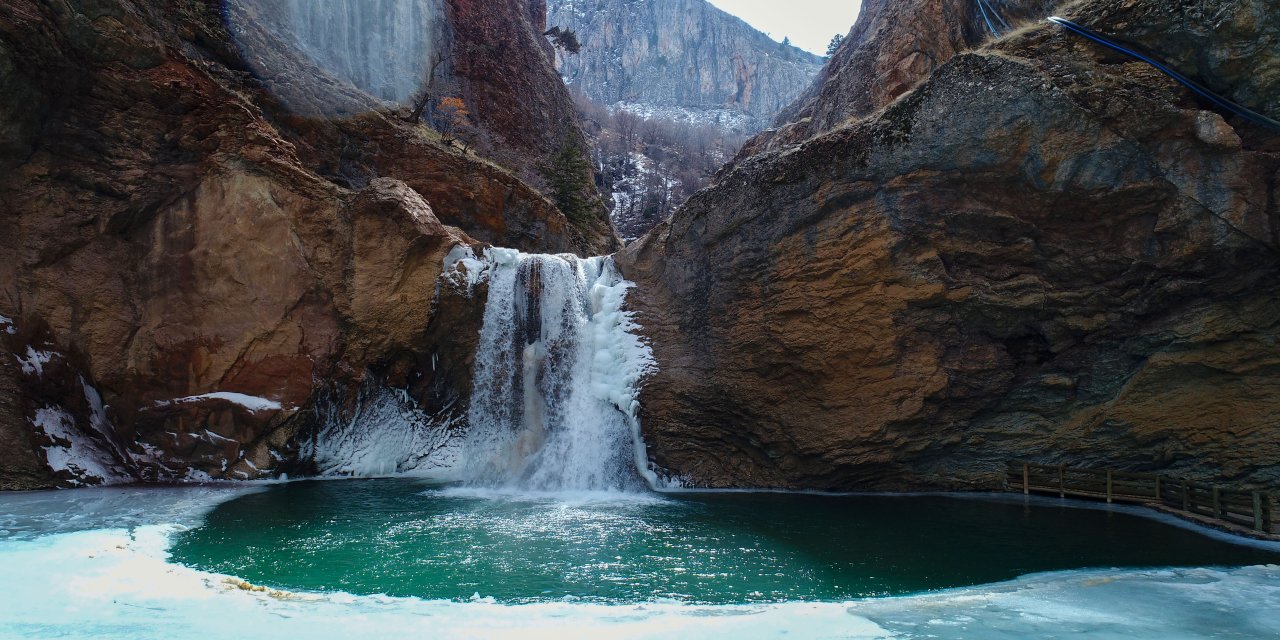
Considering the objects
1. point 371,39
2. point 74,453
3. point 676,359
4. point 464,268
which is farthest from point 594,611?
point 371,39

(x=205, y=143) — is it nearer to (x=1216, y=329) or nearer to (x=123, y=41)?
(x=123, y=41)

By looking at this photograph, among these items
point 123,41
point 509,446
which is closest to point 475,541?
point 509,446

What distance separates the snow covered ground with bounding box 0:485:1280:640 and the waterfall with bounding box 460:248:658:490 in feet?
25.9

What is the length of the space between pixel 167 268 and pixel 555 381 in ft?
26.7

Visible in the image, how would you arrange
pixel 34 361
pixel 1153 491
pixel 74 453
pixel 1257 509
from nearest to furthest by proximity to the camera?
1. pixel 1257 509
2. pixel 1153 491
3. pixel 34 361
4. pixel 74 453

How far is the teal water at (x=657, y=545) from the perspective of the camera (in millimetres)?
7273

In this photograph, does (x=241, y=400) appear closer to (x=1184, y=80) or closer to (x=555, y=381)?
(x=555, y=381)

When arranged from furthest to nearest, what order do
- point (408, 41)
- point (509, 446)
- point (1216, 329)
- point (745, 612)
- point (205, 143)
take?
point (408, 41) < point (509, 446) < point (205, 143) < point (1216, 329) < point (745, 612)

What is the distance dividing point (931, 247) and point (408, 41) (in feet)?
74.7

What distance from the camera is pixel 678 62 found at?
117188 millimetres

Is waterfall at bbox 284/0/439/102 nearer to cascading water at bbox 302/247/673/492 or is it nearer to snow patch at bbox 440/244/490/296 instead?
snow patch at bbox 440/244/490/296

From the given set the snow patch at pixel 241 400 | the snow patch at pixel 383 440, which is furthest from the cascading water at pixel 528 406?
the snow patch at pixel 241 400

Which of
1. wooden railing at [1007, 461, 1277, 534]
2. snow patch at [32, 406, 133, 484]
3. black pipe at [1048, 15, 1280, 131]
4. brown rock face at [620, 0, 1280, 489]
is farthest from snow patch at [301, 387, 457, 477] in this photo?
black pipe at [1048, 15, 1280, 131]

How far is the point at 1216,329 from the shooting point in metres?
11.2
